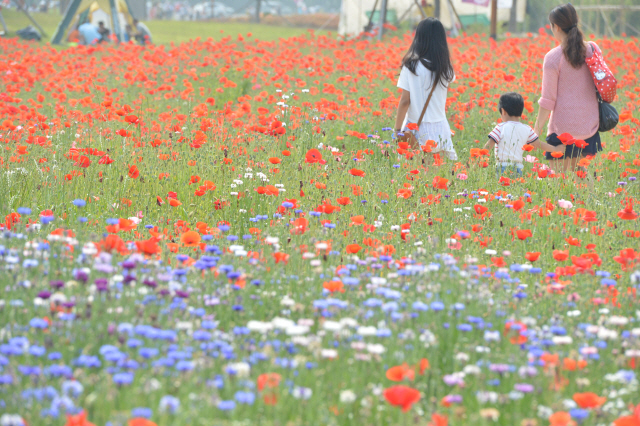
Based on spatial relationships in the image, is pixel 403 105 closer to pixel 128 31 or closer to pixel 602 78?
pixel 602 78

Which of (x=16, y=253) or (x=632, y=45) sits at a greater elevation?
(x=632, y=45)

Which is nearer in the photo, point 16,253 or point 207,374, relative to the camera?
point 207,374

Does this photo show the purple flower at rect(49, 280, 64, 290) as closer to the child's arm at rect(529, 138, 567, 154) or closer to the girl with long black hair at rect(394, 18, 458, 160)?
the girl with long black hair at rect(394, 18, 458, 160)

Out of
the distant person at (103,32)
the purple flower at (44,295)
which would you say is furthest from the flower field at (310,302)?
the distant person at (103,32)

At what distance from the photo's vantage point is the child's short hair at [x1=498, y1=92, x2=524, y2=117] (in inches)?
244

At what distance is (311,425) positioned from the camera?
2.16 meters

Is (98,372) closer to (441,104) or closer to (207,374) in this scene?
(207,374)

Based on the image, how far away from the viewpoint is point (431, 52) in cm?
610

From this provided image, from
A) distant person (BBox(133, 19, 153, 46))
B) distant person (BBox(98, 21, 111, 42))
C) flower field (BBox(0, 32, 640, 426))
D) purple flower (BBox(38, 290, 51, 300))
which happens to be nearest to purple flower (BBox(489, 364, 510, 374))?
flower field (BBox(0, 32, 640, 426))

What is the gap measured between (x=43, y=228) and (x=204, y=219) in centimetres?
128

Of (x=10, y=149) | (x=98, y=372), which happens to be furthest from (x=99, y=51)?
(x=98, y=372)

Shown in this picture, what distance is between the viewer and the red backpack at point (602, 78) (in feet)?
19.4

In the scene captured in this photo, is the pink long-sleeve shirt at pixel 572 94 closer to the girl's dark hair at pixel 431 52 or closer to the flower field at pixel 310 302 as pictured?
the flower field at pixel 310 302

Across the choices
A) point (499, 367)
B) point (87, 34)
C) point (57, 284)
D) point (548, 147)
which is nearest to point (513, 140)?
point (548, 147)
